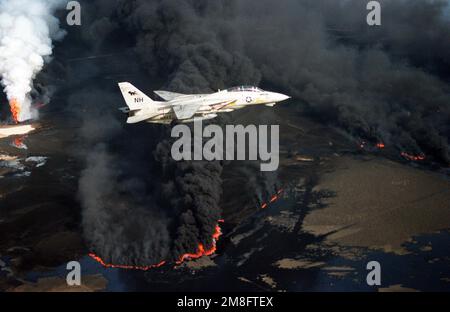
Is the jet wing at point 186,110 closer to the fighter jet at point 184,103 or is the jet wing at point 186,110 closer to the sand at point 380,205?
the fighter jet at point 184,103

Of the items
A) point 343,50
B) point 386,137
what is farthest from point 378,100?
point 343,50

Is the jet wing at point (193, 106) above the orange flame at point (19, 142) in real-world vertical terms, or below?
above

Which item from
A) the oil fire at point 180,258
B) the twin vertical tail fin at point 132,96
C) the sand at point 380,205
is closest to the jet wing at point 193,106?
the twin vertical tail fin at point 132,96

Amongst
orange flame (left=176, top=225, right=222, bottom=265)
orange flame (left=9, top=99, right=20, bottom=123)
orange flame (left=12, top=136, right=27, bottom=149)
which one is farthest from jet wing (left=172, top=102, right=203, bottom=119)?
orange flame (left=9, top=99, right=20, bottom=123)

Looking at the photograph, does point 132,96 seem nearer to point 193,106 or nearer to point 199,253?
point 193,106

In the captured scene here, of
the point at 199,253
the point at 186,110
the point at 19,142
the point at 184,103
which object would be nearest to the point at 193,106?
the point at 184,103

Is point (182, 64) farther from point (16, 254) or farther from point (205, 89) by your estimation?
point (16, 254)
